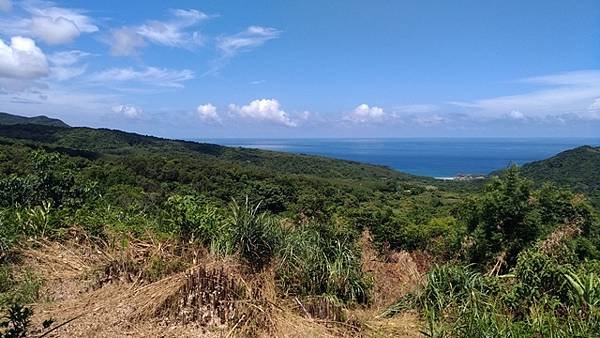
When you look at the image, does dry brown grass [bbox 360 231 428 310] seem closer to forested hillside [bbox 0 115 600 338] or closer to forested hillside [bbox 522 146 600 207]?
forested hillside [bbox 0 115 600 338]

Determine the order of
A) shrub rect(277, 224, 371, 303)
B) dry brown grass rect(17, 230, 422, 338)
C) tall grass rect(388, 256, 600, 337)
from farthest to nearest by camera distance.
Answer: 1. shrub rect(277, 224, 371, 303)
2. dry brown grass rect(17, 230, 422, 338)
3. tall grass rect(388, 256, 600, 337)

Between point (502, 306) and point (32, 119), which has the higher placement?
point (32, 119)

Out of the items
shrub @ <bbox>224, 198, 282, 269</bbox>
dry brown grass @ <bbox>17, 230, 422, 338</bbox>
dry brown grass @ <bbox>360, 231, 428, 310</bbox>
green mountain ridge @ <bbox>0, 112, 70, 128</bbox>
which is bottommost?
dry brown grass @ <bbox>360, 231, 428, 310</bbox>

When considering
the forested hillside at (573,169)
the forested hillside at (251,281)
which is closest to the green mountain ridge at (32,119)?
the forested hillside at (573,169)

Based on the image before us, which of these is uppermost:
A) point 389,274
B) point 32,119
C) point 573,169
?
point 32,119

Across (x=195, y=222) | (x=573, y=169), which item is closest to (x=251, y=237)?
(x=195, y=222)

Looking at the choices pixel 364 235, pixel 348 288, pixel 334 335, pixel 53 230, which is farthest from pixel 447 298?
pixel 53 230

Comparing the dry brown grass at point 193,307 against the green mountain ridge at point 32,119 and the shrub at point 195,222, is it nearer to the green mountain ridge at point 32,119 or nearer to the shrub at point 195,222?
the shrub at point 195,222

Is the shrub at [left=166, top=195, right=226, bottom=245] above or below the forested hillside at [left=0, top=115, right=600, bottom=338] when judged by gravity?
above

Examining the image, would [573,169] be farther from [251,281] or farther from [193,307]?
[193,307]

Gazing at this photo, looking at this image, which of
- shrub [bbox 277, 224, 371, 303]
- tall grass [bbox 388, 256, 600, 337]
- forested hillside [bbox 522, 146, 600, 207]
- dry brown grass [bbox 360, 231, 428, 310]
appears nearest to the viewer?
tall grass [bbox 388, 256, 600, 337]

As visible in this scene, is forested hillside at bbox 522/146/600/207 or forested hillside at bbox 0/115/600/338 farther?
forested hillside at bbox 522/146/600/207

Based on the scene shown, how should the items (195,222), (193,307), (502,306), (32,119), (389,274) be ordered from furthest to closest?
(32,119) < (389,274) < (195,222) < (502,306) < (193,307)

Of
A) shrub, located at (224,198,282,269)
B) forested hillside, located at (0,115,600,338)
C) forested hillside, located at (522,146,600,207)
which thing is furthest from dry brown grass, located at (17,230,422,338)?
forested hillside, located at (522,146,600,207)
